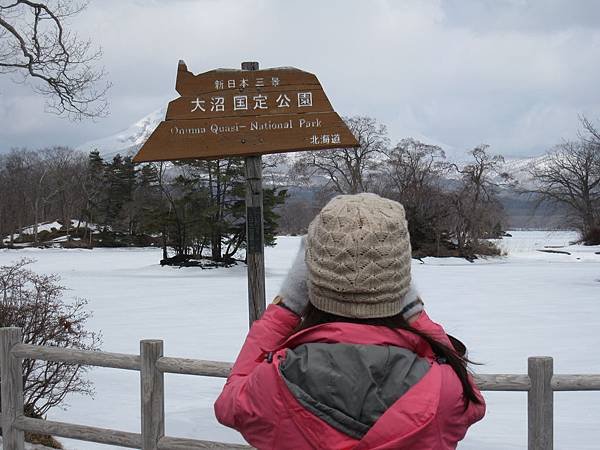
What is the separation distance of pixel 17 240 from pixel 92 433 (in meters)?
65.2

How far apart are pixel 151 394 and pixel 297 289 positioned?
2809 millimetres

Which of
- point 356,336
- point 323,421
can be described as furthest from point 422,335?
point 323,421

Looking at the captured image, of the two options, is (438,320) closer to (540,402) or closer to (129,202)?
(540,402)

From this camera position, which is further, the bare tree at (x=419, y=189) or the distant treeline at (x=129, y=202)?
the bare tree at (x=419, y=189)

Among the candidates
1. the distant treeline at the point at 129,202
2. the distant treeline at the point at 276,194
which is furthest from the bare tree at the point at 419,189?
the distant treeline at the point at 129,202

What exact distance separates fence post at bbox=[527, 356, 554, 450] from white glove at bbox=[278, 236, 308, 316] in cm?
237

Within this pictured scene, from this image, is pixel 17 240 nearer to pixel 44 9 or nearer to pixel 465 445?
pixel 44 9

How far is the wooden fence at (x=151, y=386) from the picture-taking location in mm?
3844

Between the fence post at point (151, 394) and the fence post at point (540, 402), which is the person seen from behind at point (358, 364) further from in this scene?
the fence post at point (151, 394)

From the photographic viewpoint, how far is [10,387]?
16.3ft

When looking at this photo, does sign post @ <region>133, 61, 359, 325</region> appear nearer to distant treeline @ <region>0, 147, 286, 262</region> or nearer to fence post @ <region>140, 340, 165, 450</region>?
distant treeline @ <region>0, 147, 286, 262</region>

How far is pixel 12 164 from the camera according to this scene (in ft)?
309

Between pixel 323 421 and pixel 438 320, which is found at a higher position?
pixel 323 421

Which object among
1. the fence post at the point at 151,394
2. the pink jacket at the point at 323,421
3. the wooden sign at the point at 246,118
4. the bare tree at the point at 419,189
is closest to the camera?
the pink jacket at the point at 323,421
